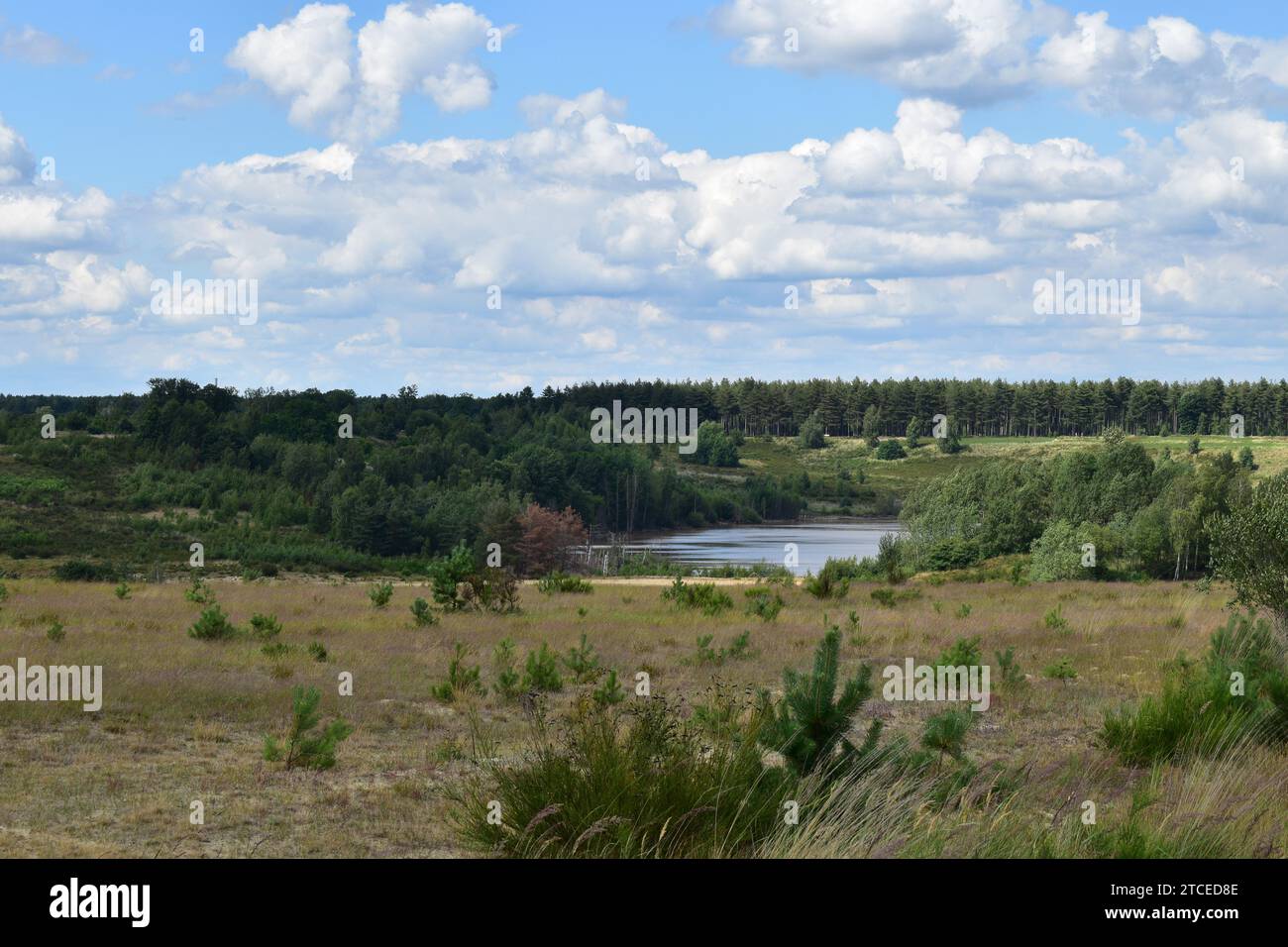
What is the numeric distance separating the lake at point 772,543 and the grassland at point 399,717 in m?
33.6

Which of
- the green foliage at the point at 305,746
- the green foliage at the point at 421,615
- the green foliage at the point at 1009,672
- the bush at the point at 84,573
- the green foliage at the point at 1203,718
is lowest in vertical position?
the bush at the point at 84,573

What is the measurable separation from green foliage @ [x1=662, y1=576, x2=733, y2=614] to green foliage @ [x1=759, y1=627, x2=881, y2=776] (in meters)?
21.1

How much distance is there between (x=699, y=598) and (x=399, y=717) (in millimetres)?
17716

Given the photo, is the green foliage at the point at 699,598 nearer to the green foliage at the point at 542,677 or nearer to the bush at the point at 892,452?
the green foliage at the point at 542,677

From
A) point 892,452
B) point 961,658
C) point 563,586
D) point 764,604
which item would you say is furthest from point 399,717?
point 892,452

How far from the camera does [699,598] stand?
30.8m

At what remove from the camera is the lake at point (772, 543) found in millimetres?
69562

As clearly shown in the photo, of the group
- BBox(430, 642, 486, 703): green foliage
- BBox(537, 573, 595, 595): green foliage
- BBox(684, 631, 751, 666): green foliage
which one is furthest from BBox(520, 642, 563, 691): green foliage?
BBox(537, 573, 595, 595): green foliage

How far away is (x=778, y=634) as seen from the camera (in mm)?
22797

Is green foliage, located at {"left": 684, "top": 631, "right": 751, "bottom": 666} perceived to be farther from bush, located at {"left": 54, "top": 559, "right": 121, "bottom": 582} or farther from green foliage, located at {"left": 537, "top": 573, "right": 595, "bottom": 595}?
bush, located at {"left": 54, "top": 559, "right": 121, "bottom": 582}

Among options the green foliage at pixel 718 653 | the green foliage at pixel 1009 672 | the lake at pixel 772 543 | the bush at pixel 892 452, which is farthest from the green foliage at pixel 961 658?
the bush at pixel 892 452

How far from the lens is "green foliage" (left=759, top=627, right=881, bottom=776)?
7.65 m

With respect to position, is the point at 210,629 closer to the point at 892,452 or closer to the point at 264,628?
the point at 264,628
